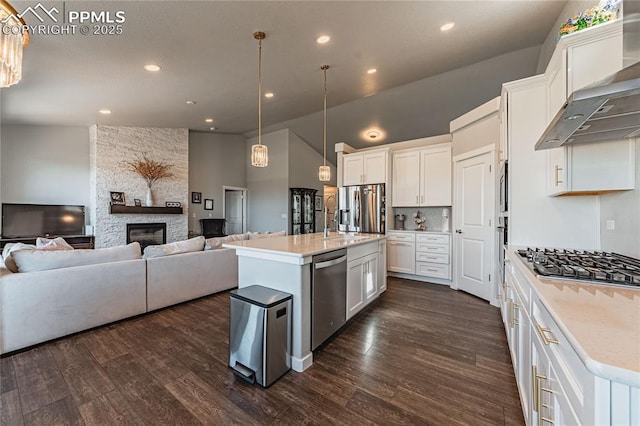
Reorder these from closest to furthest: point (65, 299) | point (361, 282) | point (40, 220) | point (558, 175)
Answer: point (558, 175) → point (65, 299) → point (361, 282) → point (40, 220)

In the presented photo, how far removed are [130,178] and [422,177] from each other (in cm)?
642

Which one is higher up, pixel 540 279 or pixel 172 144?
pixel 172 144

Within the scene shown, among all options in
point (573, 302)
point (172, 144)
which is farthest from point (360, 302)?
point (172, 144)

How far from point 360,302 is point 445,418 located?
1.45m

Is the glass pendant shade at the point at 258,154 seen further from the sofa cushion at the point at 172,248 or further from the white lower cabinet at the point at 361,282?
the white lower cabinet at the point at 361,282

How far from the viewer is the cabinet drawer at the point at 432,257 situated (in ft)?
14.3

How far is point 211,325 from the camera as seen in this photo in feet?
9.10

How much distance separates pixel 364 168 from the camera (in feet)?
16.6

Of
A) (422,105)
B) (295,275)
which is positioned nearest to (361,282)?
(295,275)

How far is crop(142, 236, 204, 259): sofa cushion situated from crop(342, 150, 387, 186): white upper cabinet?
294 cm

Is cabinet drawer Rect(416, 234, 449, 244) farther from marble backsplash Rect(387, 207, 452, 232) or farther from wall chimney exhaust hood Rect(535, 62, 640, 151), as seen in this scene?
wall chimney exhaust hood Rect(535, 62, 640, 151)

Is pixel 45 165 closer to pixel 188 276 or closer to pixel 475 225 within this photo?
pixel 188 276

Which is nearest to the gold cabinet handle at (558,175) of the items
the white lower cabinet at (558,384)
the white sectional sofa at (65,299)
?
the white lower cabinet at (558,384)

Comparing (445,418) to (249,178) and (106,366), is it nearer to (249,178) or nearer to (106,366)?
(106,366)
